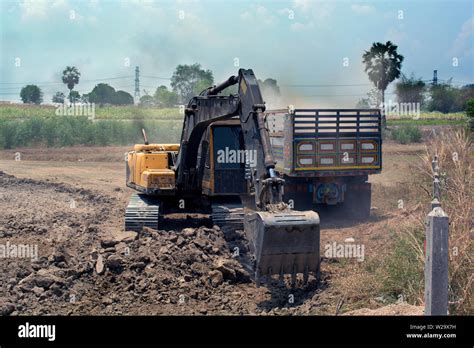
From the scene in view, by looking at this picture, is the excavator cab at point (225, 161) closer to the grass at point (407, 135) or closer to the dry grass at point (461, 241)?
the dry grass at point (461, 241)

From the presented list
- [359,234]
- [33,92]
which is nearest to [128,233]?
[359,234]

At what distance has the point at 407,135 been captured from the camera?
31.8 m

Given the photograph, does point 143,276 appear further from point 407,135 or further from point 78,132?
point 78,132

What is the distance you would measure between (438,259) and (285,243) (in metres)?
2.83

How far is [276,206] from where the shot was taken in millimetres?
8789

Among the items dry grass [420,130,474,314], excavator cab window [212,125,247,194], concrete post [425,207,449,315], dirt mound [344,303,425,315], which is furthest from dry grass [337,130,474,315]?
excavator cab window [212,125,247,194]

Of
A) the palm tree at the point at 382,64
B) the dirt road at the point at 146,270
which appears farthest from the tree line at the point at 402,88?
the dirt road at the point at 146,270

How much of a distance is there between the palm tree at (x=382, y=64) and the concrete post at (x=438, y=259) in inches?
1010

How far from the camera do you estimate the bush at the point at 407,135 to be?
31.6m

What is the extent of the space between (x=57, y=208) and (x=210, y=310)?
979 centimetres

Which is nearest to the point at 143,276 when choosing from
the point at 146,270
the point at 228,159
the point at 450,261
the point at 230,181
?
the point at 146,270

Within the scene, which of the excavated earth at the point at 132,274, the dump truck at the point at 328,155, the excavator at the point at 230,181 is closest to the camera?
the excavator at the point at 230,181

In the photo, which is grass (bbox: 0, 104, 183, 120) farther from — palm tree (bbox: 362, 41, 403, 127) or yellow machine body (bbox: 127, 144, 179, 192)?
yellow machine body (bbox: 127, 144, 179, 192)
